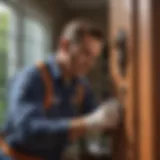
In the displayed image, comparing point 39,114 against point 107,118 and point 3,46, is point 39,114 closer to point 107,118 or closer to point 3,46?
point 107,118

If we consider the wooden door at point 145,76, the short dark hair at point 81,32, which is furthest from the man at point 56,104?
the wooden door at point 145,76

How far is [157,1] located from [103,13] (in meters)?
1.08

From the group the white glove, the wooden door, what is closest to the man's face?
the white glove

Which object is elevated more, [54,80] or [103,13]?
[103,13]

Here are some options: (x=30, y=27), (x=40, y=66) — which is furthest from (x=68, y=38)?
(x=30, y=27)

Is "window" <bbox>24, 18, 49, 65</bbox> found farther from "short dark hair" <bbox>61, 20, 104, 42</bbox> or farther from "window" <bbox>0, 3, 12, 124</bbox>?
"short dark hair" <bbox>61, 20, 104, 42</bbox>

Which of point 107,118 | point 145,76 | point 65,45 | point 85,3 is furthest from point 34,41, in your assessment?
point 145,76

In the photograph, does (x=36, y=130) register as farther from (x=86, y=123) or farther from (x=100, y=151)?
(x=100, y=151)

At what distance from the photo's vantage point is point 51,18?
136 centimetres

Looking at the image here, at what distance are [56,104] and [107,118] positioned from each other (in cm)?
23

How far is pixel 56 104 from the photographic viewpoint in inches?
31.7

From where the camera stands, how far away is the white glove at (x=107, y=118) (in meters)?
0.56

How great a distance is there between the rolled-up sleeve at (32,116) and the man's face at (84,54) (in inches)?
3.2

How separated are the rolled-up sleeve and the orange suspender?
11 mm
